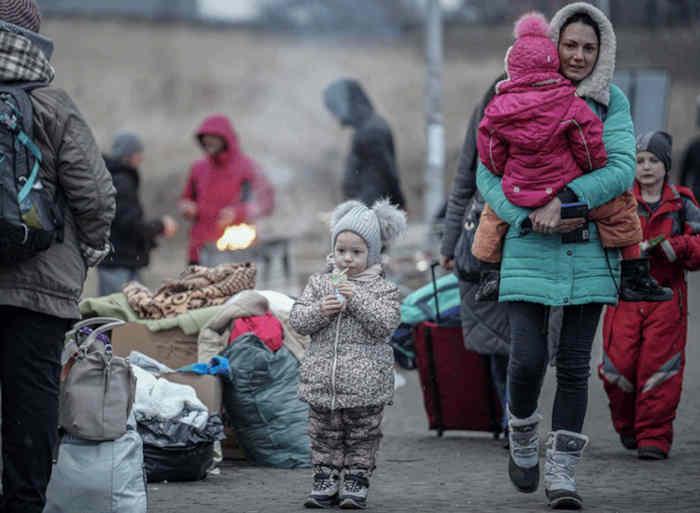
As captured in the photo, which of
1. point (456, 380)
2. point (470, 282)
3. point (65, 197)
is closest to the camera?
point (65, 197)

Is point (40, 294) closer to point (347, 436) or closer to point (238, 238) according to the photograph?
point (347, 436)

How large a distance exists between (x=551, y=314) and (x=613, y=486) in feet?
2.75

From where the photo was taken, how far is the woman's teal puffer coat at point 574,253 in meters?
6.32

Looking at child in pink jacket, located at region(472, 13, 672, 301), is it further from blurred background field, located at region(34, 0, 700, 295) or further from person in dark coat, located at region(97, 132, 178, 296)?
blurred background field, located at region(34, 0, 700, 295)

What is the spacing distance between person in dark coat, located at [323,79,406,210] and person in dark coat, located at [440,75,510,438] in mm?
3852

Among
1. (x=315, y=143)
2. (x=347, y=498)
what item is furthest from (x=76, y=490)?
(x=315, y=143)

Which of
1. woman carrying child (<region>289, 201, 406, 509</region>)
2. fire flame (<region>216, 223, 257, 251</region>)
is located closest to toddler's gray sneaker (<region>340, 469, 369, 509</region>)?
woman carrying child (<region>289, 201, 406, 509</region>)

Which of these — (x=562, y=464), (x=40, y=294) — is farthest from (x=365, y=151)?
(x=40, y=294)

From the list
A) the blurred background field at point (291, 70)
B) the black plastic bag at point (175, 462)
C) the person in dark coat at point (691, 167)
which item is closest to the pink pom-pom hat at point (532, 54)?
the black plastic bag at point (175, 462)

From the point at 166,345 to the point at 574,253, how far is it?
2.60 metres

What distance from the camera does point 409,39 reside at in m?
33.8

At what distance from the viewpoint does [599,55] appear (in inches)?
257

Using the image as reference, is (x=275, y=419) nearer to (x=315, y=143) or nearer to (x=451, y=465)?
(x=451, y=465)

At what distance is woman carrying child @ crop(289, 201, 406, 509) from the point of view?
6.49m
